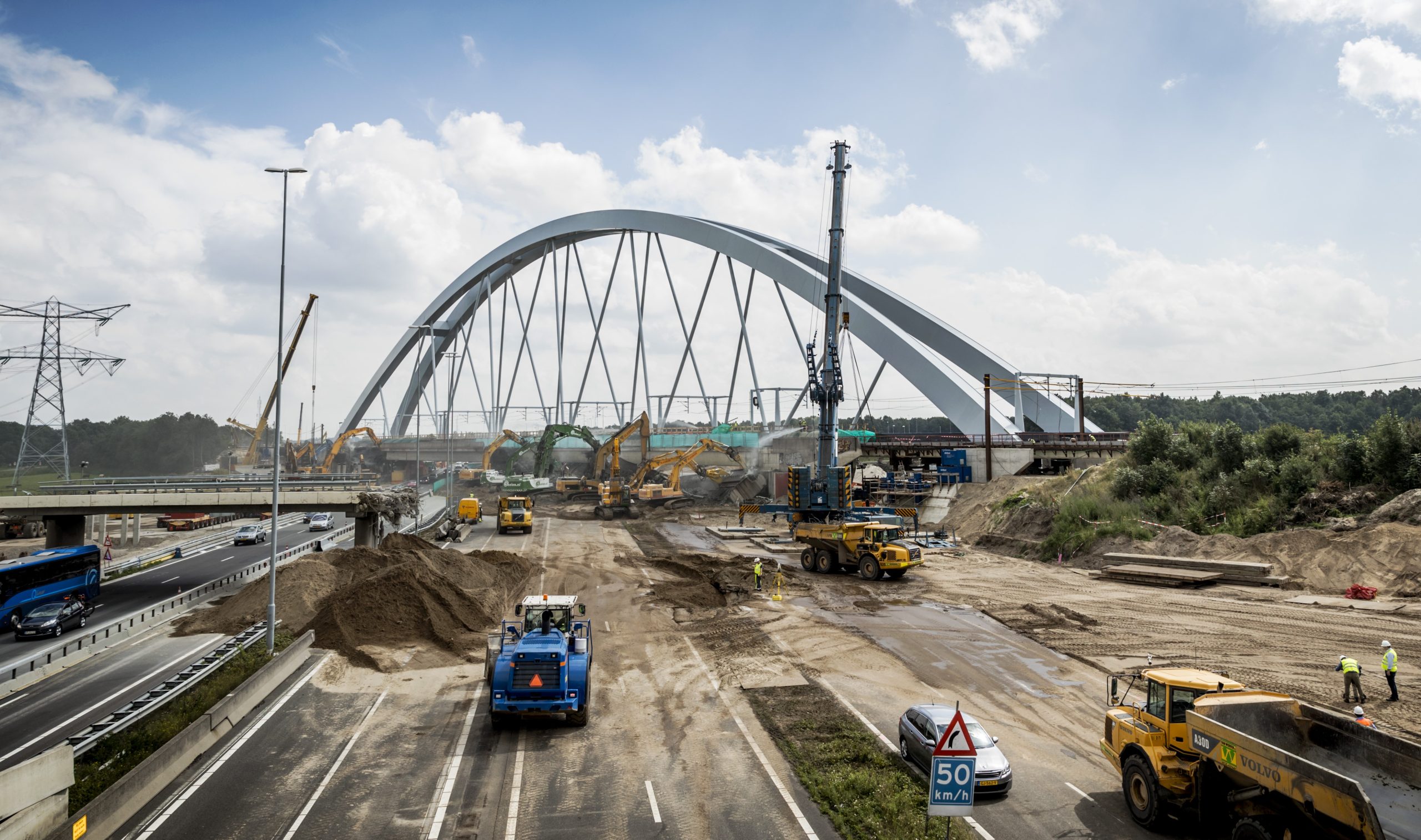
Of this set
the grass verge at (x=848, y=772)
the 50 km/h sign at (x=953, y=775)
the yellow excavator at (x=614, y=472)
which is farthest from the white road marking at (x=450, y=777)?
the yellow excavator at (x=614, y=472)

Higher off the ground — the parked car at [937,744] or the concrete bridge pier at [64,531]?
the concrete bridge pier at [64,531]

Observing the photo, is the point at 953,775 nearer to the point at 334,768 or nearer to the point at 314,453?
the point at 334,768

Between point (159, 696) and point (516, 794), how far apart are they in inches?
349

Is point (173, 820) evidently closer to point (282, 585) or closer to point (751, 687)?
point (751, 687)

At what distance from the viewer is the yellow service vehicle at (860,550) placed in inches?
1294

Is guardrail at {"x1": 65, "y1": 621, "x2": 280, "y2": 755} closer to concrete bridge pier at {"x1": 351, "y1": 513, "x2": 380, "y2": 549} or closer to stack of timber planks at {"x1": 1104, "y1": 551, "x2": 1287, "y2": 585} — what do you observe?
concrete bridge pier at {"x1": 351, "y1": 513, "x2": 380, "y2": 549}

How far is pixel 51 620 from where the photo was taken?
82.6ft

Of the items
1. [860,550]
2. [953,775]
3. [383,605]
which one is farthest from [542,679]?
[860,550]

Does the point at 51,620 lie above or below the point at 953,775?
below

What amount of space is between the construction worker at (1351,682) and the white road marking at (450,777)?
16541 mm

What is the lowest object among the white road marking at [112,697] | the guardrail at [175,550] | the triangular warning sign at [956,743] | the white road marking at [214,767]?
the guardrail at [175,550]

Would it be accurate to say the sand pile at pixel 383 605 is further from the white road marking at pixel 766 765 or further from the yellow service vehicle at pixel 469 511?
the yellow service vehicle at pixel 469 511

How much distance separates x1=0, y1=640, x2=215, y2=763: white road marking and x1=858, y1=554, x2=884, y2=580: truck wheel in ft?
76.8

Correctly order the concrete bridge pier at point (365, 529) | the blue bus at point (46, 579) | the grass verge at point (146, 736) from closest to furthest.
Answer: the grass verge at point (146, 736) → the blue bus at point (46, 579) → the concrete bridge pier at point (365, 529)
